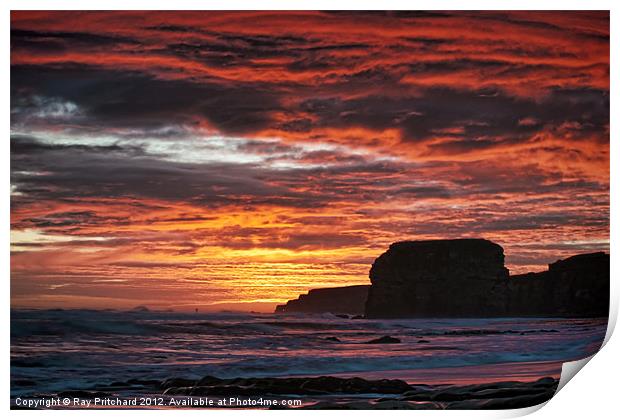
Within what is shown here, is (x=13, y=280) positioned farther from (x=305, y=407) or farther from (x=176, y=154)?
(x=305, y=407)

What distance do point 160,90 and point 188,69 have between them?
0.25 m

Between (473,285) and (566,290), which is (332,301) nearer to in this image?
(473,285)

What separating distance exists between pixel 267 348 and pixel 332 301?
1.95 ft

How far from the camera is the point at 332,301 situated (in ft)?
32.3

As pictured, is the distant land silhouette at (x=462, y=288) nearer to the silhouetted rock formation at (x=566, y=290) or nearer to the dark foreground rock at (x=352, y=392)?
the silhouetted rock formation at (x=566, y=290)

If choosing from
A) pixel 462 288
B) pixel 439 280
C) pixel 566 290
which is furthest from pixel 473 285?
pixel 566 290

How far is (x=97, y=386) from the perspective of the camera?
949 cm

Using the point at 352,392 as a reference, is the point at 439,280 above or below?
above

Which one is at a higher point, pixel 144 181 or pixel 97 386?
pixel 144 181

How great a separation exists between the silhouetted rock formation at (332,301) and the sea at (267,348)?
67 millimetres

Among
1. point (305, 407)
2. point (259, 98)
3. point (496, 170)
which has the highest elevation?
point (259, 98)

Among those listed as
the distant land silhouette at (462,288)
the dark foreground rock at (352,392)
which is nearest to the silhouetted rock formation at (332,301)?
the distant land silhouette at (462,288)

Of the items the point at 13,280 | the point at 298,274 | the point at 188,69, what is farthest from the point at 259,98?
the point at 13,280

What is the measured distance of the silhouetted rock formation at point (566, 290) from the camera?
9555 mm
